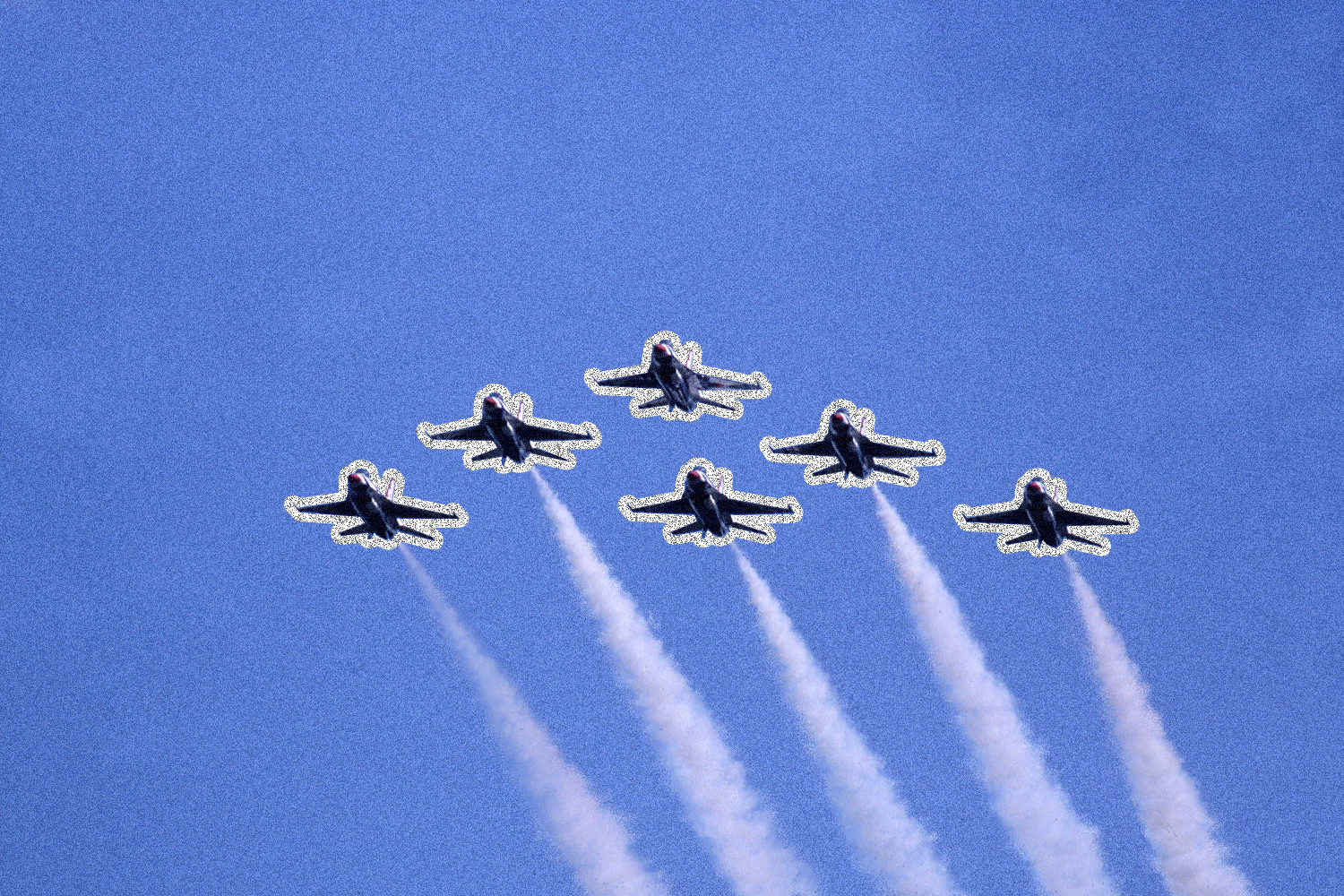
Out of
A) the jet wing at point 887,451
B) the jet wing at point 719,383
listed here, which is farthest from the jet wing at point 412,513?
the jet wing at point 887,451

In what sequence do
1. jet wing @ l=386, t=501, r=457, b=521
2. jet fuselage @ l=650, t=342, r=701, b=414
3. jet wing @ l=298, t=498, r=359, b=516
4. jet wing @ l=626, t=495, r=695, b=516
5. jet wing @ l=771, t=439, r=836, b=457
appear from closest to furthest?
jet fuselage @ l=650, t=342, r=701, b=414 → jet wing @ l=298, t=498, r=359, b=516 → jet wing @ l=386, t=501, r=457, b=521 → jet wing @ l=626, t=495, r=695, b=516 → jet wing @ l=771, t=439, r=836, b=457

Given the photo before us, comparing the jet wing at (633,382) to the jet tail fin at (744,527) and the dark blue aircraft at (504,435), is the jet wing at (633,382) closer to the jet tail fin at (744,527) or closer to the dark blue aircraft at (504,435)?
the dark blue aircraft at (504,435)

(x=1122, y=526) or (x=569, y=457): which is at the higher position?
(x=569, y=457)

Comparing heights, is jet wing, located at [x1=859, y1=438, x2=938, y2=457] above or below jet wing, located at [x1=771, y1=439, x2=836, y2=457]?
below

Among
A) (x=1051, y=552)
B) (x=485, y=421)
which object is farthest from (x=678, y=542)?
(x=1051, y=552)

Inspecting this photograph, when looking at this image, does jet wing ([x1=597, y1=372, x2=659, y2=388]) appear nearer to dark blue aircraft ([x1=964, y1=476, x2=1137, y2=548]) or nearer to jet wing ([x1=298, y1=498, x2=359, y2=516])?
jet wing ([x1=298, y1=498, x2=359, y2=516])

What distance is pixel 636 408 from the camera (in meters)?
177

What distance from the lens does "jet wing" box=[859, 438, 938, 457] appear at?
6860 inches

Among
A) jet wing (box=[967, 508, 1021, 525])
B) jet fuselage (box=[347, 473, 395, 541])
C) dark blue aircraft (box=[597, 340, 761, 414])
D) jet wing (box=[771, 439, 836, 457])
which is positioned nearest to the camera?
dark blue aircraft (box=[597, 340, 761, 414])

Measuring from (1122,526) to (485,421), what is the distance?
163ft

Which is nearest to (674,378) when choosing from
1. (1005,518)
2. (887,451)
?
(887,451)

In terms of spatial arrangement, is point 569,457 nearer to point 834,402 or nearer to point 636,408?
point 636,408

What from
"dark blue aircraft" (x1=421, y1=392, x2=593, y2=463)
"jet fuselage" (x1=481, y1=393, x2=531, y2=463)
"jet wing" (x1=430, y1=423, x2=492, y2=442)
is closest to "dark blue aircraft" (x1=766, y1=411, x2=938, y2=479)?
"dark blue aircraft" (x1=421, y1=392, x2=593, y2=463)

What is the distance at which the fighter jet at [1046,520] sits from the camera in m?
172
